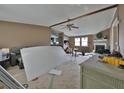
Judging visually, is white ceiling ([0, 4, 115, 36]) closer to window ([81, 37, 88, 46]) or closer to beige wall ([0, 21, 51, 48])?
beige wall ([0, 21, 51, 48])

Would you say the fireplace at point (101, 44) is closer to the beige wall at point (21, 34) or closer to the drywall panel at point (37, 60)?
the beige wall at point (21, 34)

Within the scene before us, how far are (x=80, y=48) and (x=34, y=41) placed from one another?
6.39 m

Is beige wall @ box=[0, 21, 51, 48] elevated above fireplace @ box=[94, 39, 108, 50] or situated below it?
above

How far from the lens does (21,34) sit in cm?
531

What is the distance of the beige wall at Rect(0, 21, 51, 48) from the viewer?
483 centimetres

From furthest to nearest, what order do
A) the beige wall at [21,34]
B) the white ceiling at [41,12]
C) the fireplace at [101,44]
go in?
1. the fireplace at [101,44]
2. the beige wall at [21,34]
3. the white ceiling at [41,12]

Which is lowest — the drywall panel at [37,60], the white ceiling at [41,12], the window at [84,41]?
the drywall panel at [37,60]

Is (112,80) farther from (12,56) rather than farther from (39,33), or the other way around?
(39,33)

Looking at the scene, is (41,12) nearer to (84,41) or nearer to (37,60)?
(37,60)

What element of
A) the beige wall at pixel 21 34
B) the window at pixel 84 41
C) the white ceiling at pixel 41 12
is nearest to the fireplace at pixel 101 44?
the window at pixel 84 41

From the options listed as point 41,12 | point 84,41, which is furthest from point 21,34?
point 84,41

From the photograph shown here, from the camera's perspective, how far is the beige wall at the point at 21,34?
4832mm

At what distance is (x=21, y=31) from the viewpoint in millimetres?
5258

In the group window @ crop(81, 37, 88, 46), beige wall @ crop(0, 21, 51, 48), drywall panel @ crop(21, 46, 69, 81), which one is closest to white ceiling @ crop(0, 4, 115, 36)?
beige wall @ crop(0, 21, 51, 48)
